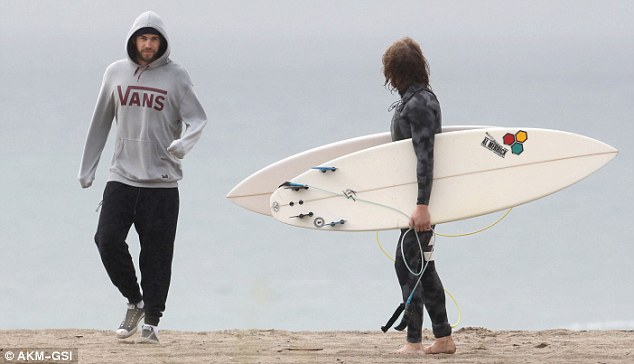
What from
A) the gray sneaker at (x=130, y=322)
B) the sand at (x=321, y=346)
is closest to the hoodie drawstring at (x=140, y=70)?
the gray sneaker at (x=130, y=322)

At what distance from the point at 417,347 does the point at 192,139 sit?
1569mm

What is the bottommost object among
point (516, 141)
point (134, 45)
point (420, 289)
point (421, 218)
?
point (420, 289)

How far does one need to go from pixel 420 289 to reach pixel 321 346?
0.73 metres

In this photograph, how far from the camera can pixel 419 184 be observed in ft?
20.5

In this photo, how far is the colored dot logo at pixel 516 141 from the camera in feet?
21.8

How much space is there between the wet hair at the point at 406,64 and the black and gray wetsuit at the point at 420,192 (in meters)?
0.04

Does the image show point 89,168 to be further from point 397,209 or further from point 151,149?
point 397,209

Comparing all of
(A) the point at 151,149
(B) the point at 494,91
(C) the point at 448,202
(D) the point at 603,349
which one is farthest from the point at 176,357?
(B) the point at 494,91

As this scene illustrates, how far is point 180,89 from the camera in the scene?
6.69 m

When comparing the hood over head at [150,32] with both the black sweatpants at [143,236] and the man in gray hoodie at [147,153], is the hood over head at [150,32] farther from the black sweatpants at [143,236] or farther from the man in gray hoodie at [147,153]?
the black sweatpants at [143,236]

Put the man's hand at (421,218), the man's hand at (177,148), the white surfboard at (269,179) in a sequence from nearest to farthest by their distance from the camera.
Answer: the man's hand at (421,218) < the man's hand at (177,148) < the white surfboard at (269,179)

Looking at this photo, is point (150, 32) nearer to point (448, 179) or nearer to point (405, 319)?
point (448, 179)

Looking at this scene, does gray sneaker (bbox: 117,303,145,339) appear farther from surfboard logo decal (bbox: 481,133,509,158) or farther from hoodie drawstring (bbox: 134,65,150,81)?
surfboard logo decal (bbox: 481,133,509,158)

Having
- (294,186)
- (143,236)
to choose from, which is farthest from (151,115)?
(294,186)
